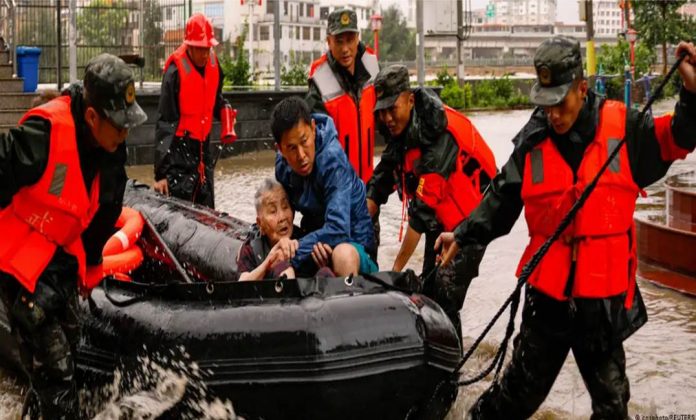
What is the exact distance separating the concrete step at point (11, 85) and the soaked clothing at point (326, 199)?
1029 centimetres

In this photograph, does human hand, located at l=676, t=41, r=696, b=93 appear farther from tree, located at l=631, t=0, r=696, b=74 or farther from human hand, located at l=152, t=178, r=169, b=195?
tree, located at l=631, t=0, r=696, b=74

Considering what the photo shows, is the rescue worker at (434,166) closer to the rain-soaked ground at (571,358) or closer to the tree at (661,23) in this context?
the rain-soaked ground at (571,358)

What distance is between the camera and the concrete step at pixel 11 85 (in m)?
14.9

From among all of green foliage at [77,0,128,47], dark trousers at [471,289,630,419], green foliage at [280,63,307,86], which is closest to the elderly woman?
dark trousers at [471,289,630,419]

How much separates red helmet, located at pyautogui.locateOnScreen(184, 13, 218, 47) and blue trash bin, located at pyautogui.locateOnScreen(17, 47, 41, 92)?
24.7 feet

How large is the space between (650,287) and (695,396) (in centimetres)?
252

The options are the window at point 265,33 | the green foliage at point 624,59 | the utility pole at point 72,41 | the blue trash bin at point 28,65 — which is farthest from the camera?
the window at point 265,33

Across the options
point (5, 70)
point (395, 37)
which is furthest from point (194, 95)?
Answer: point (395, 37)

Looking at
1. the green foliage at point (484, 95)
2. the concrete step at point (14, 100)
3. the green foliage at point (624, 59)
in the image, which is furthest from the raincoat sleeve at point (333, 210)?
the green foliage at point (624, 59)

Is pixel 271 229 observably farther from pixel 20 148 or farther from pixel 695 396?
pixel 695 396

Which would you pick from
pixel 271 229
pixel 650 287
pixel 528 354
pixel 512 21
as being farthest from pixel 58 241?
pixel 512 21

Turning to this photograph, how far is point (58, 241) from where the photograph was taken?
464 cm

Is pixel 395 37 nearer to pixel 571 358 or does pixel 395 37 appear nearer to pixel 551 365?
pixel 571 358

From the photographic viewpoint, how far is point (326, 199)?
5324mm
